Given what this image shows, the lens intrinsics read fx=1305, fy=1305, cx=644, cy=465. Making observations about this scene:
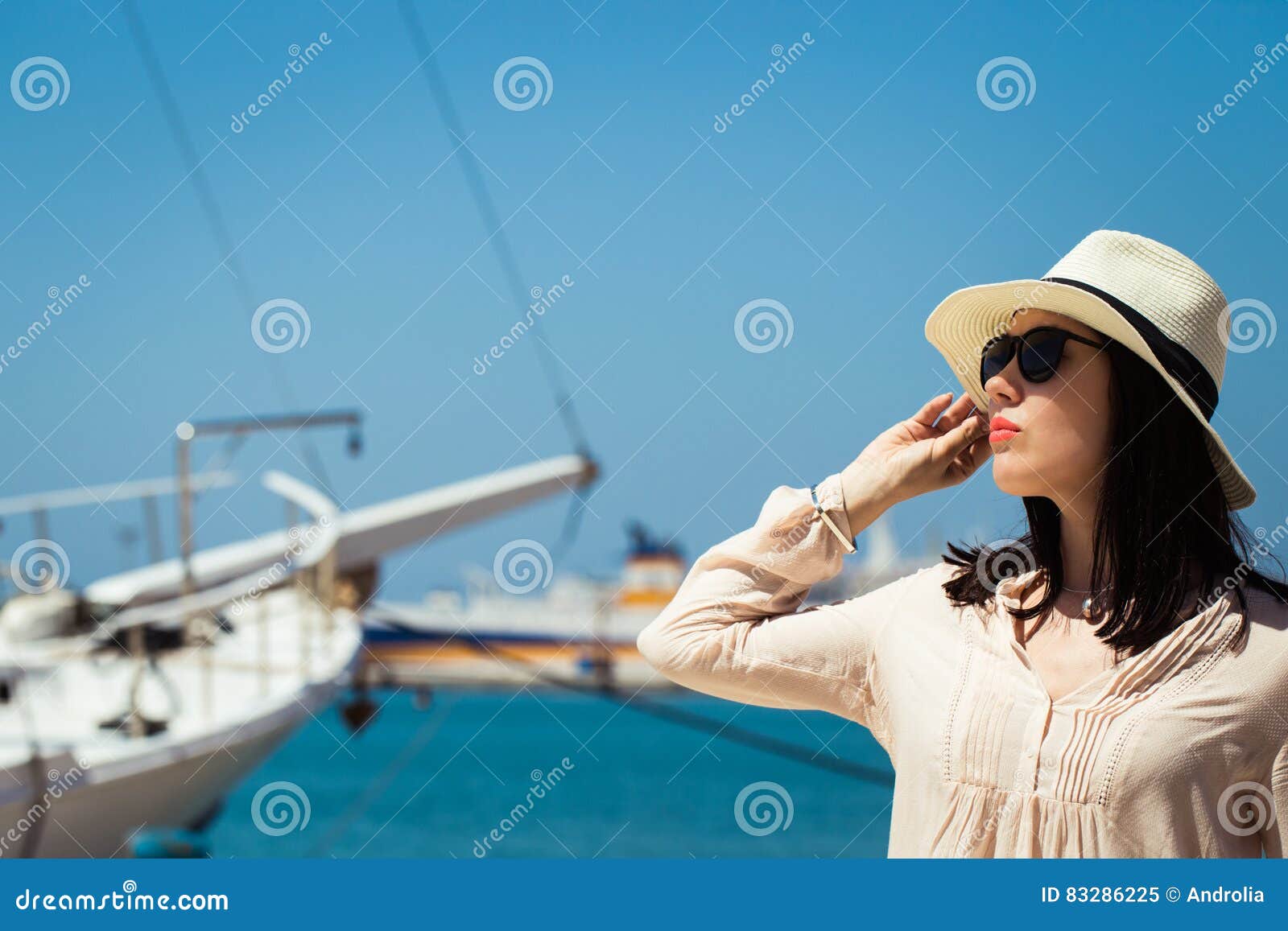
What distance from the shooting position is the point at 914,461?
5.27ft

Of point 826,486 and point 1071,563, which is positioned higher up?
point 826,486

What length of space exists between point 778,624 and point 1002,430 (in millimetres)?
363

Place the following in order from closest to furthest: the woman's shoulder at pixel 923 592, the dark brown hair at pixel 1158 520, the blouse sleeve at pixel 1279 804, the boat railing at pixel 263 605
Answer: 1. the blouse sleeve at pixel 1279 804
2. the dark brown hair at pixel 1158 520
3. the woman's shoulder at pixel 923 592
4. the boat railing at pixel 263 605

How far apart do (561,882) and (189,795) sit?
696cm

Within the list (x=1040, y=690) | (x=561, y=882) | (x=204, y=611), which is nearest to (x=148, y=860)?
(x=561, y=882)

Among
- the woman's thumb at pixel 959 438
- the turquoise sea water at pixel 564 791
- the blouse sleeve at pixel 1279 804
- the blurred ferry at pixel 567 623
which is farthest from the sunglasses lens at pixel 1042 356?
the blurred ferry at pixel 567 623

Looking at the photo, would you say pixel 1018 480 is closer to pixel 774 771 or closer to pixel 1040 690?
pixel 1040 690

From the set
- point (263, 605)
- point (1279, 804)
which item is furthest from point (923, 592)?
point (263, 605)

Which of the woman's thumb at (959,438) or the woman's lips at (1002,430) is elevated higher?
the woman's thumb at (959,438)

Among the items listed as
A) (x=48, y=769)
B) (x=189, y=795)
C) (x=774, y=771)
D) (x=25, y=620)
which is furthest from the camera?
(x=774, y=771)

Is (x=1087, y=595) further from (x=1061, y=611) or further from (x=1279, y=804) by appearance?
(x=1279, y=804)

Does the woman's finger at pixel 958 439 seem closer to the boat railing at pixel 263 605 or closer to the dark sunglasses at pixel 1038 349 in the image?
the dark sunglasses at pixel 1038 349

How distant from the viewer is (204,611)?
313 inches

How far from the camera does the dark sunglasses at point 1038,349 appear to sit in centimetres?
148
